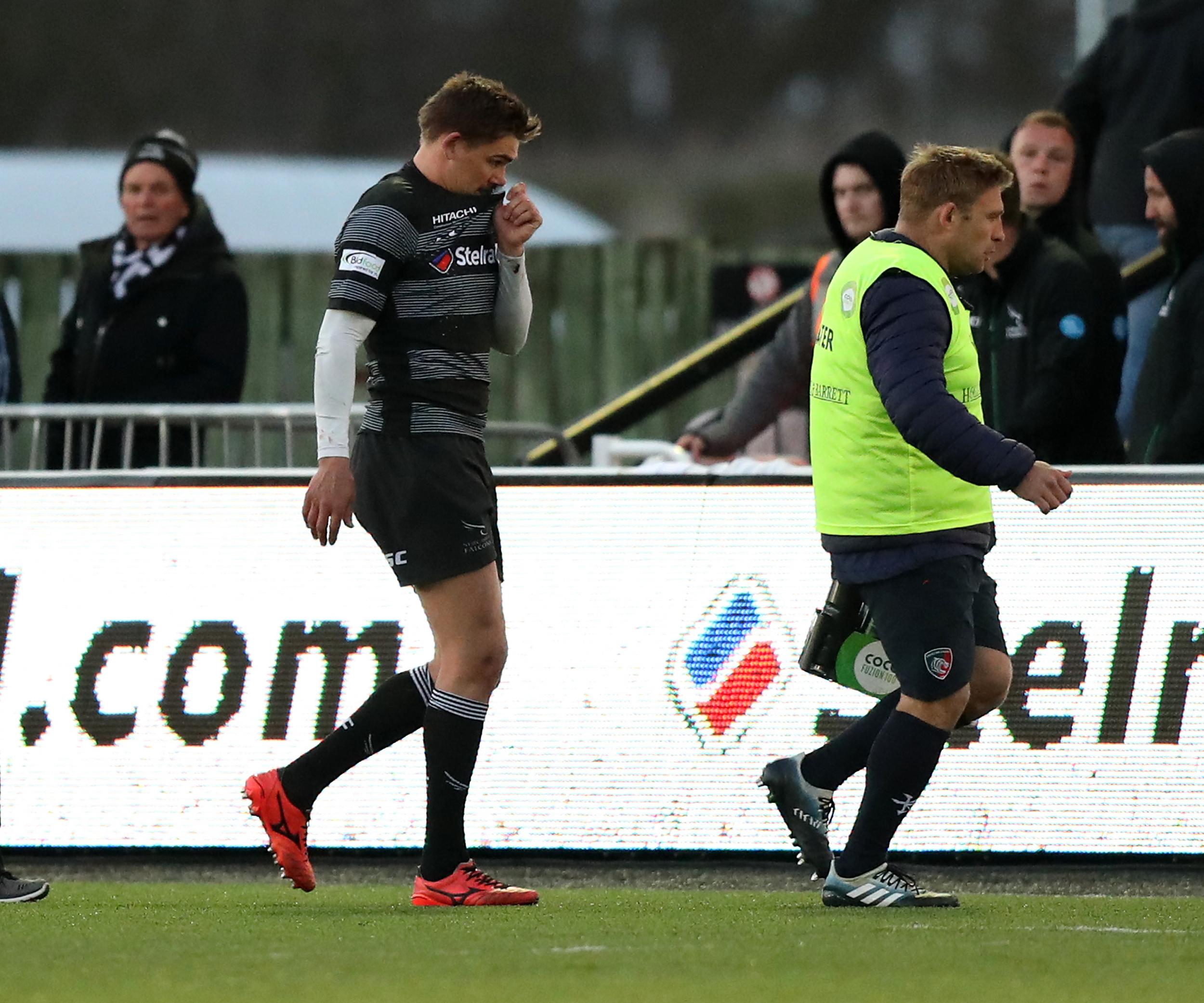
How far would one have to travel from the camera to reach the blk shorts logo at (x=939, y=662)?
20.3 ft

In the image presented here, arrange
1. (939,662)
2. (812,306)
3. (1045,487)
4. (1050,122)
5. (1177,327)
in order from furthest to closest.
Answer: (1050,122) < (812,306) < (1177,327) < (939,662) < (1045,487)

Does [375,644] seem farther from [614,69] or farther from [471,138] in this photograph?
[614,69]

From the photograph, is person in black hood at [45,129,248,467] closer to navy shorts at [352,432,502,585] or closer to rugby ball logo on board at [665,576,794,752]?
rugby ball logo on board at [665,576,794,752]

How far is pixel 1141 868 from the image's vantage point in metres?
7.06

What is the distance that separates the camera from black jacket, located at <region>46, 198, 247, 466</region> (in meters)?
9.44

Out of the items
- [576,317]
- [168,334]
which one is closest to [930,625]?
[168,334]

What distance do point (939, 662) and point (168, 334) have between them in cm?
423

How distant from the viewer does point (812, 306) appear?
8.95 meters

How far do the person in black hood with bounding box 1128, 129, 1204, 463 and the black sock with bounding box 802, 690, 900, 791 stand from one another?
184 centimetres

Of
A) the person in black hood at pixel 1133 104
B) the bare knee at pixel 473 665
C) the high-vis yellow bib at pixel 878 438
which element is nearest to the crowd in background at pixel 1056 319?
the person in black hood at pixel 1133 104

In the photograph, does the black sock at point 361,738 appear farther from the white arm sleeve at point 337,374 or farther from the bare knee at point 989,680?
the bare knee at point 989,680

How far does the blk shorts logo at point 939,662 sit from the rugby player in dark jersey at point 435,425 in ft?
3.58

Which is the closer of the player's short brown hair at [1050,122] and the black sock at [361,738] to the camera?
the black sock at [361,738]

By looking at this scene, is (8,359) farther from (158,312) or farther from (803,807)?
(803,807)
